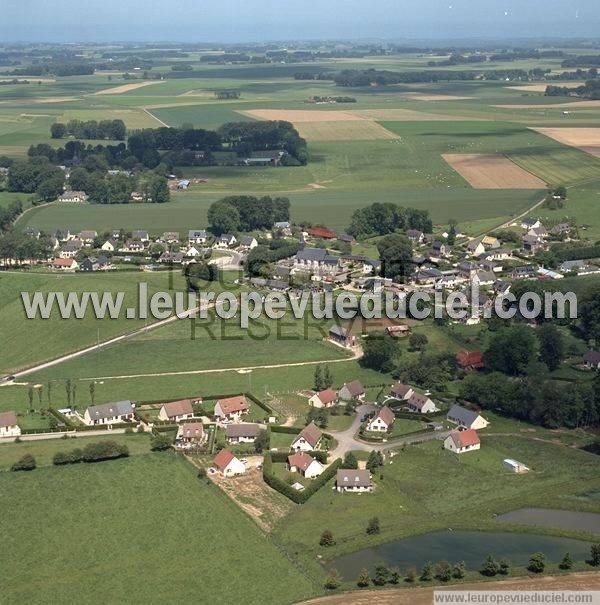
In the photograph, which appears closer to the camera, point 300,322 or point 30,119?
point 300,322

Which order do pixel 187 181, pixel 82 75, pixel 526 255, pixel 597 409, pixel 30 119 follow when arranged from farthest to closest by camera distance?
pixel 82 75 < pixel 30 119 < pixel 187 181 < pixel 526 255 < pixel 597 409

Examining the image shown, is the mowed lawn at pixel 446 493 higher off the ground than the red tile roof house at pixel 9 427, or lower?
lower

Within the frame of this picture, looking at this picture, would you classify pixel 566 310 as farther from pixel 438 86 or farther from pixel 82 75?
pixel 82 75

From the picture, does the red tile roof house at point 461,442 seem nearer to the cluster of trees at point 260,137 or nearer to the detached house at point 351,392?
the detached house at point 351,392

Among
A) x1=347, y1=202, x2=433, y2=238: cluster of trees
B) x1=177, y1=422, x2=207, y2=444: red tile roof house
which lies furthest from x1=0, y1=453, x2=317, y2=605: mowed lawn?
x1=347, y1=202, x2=433, y2=238: cluster of trees

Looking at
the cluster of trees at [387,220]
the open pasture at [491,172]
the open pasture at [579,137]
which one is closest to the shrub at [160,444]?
the cluster of trees at [387,220]

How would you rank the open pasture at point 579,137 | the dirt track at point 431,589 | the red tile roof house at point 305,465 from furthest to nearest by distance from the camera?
1. the open pasture at point 579,137
2. the red tile roof house at point 305,465
3. the dirt track at point 431,589

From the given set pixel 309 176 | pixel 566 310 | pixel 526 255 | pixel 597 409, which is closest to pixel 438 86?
pixel 309 176
